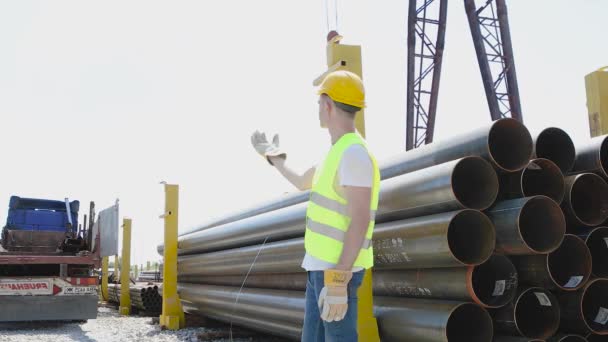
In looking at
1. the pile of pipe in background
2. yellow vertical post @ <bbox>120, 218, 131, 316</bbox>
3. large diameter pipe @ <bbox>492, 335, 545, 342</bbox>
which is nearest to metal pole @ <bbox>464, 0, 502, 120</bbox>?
yellow vertical post @ <bbox>120, 218, 131, 316</bbox>

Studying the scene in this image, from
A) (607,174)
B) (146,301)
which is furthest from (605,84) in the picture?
(146,301)

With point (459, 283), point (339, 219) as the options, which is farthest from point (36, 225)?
point (339, 219)

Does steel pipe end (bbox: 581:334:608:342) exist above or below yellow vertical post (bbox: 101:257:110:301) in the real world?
below

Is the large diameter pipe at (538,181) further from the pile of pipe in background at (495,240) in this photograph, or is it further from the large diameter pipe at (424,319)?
the large diameter pipe at (424,319)

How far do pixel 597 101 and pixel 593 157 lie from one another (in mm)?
1715

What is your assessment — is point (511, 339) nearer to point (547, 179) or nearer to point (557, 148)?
point (547, 179)

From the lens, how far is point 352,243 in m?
2.36

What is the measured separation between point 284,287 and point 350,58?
2.47 m

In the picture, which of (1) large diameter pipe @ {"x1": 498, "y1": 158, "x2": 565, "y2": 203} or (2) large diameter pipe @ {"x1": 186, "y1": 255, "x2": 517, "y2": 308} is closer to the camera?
(2) large diameter pipe @ {"x1": 186, "y1": 255, "x2": 517, "y2": 308}

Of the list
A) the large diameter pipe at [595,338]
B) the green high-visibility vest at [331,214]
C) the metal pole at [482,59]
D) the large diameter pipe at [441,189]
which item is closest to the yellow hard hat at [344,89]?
the green high-visibility vest at [331,214]

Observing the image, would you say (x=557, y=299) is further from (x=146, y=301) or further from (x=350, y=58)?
(x=146, y=301)

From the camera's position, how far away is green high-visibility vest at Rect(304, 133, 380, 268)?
2479mm

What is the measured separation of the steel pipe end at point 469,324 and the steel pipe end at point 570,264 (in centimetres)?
49

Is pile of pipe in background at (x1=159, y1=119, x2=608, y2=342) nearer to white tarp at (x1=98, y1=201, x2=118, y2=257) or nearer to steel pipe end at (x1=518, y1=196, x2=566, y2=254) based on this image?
steel pipe end at (x1=518, y1=196, x2=566, y2=254)
